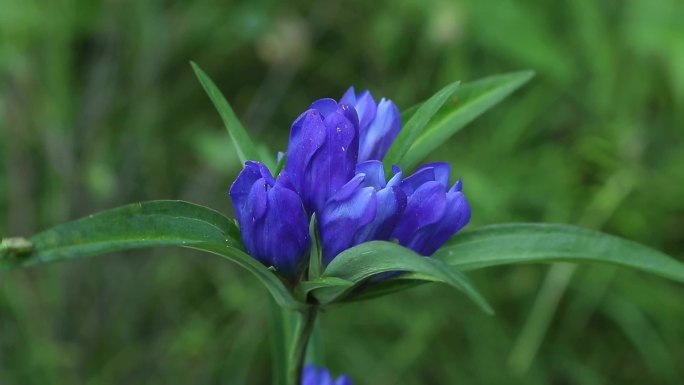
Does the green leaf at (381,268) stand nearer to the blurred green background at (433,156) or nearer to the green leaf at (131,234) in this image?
the green leaf at (131,234)

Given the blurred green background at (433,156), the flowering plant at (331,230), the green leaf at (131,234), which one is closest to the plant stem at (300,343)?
the flowering plant at (331,230)

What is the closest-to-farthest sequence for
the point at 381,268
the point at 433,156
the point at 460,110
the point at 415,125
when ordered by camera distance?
1. the point at 381,268
2. the point at 415,125
3. the point at 460,110
4. the point at 433,156

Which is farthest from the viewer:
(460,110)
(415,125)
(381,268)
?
(460,110)

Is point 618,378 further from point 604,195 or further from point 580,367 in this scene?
point 604,195

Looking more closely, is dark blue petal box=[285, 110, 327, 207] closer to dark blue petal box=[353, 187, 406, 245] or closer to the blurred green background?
dark blue petal box=[353, 187, 406, 245]

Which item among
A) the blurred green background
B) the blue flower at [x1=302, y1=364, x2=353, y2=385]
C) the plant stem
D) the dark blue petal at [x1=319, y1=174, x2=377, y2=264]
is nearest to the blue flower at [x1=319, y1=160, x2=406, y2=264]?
the dark blue petal at [x1=319, y1=174, x2=377, y2=264]

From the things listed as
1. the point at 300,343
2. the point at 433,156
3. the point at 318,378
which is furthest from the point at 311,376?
the point at 433,156

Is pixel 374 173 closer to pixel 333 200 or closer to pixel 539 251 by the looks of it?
pixel 333 200
